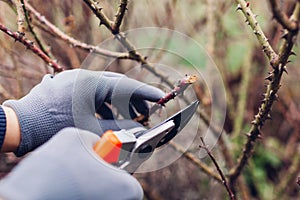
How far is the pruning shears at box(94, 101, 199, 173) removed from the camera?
38.3 inches

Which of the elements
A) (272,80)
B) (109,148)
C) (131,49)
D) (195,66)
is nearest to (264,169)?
(195,66)

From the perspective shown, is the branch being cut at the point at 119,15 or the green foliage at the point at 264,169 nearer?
the branch being cut at the point at 119,15

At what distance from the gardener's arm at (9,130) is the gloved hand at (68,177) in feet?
0.71

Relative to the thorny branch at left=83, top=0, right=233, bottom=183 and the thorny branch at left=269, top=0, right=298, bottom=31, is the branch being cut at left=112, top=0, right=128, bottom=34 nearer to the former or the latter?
the thorny branch at left=83, top=0, right=233, bottom=183

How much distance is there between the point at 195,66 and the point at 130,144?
31.6 inches

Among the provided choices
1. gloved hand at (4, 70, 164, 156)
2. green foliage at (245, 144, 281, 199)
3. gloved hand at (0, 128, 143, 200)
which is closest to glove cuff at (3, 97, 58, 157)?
gloved hand at (4, 70, 164, 156)

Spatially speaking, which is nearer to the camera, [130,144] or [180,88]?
[130,144]

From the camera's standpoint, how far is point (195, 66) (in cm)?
174

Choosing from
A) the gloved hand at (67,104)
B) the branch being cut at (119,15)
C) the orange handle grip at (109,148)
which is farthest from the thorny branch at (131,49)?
the orange handle grip at (109,148)

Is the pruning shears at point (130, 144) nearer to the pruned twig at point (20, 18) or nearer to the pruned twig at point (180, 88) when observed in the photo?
the pruned twig at point (180, 88)

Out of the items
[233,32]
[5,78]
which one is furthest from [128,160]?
[233,32]

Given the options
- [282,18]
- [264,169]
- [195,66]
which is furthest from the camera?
[264,169]

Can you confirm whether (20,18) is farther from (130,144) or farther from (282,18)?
(282,18)

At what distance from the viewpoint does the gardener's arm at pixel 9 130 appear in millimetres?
1148
